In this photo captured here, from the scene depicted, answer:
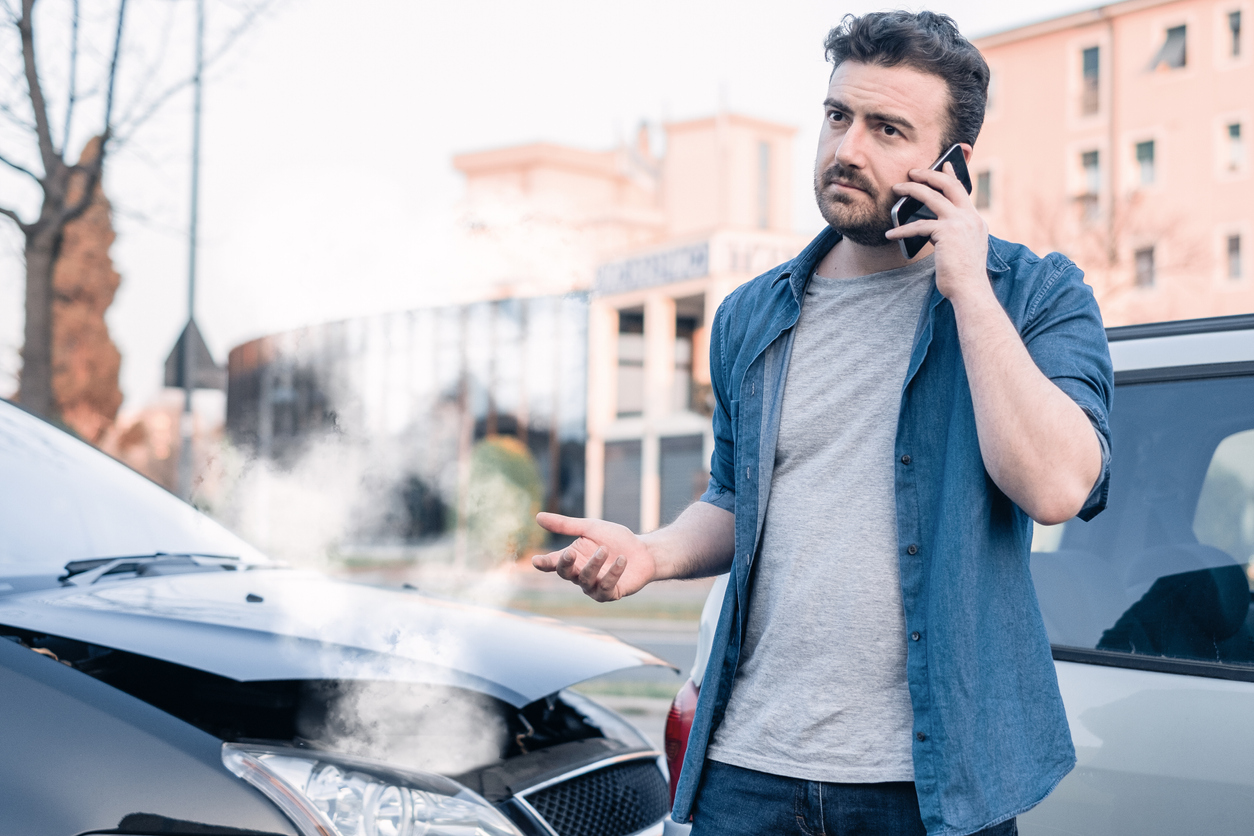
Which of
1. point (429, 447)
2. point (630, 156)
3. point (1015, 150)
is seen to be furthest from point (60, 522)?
point (1015, 150)

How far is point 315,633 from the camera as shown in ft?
8.38

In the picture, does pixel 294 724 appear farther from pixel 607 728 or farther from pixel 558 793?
pixel 607 728

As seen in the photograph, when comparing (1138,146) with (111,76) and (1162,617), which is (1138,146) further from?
(1162,617)

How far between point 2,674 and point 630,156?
23501 millimetres

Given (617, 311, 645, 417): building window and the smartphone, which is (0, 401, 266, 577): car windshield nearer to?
the smartphone

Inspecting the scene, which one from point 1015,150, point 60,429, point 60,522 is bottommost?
point 60,522

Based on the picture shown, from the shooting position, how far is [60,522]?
3.04 meters

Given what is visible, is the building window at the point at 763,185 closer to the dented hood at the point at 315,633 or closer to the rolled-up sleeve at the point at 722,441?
the dented hood at the point at 315,633

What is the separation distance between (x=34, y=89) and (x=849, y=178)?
6847 millimetres

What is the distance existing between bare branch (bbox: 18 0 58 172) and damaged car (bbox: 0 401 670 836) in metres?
4.58

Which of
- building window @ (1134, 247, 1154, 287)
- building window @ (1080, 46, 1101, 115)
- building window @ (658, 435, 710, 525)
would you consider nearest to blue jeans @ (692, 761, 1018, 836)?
building window @ (658, 435, 710, 525)

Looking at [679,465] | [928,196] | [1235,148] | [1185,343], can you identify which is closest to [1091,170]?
[1235,148]

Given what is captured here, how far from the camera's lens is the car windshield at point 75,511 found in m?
2.91

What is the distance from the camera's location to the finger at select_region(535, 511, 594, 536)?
1.84 metres
